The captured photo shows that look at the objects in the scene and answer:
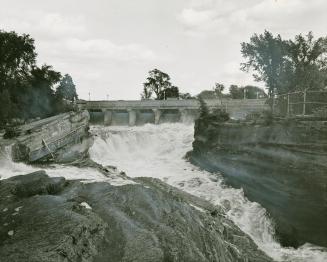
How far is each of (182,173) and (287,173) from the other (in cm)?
828

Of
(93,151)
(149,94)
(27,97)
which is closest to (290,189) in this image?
(93,151)

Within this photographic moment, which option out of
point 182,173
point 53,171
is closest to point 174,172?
point 182,173

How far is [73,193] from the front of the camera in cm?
1130

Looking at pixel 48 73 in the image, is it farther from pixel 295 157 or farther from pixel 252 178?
pixel 295 157

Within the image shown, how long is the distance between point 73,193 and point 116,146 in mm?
21152

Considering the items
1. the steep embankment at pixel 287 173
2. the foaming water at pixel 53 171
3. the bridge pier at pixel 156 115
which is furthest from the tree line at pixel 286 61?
the bridge pier at pixel 156 115

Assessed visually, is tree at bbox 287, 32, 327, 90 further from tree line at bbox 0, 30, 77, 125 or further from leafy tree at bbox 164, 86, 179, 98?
leafy tree at bbox 164, 86, 179, 98

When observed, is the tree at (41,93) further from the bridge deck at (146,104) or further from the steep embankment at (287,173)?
the steep embankment at (287,173)

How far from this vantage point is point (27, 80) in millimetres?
37906

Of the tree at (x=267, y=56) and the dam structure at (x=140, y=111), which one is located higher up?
the tree at (x=267, y=56)

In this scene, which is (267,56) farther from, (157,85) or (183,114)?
(157,85)

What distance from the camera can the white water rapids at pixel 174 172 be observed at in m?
13.7

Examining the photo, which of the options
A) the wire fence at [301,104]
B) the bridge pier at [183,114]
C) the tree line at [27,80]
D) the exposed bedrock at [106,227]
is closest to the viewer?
the exposed bedrock at [106,227]

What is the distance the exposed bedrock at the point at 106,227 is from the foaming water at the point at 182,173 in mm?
2069
